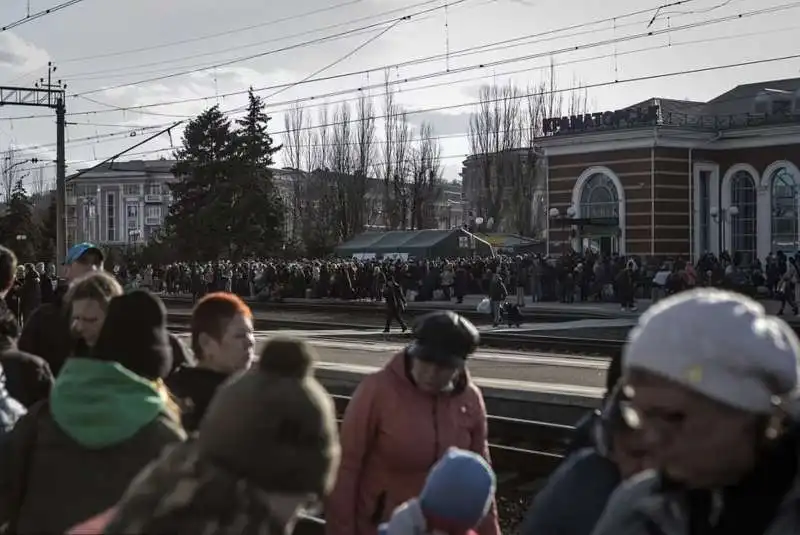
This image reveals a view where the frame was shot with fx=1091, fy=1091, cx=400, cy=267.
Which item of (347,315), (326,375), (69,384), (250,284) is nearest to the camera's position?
(69,384)

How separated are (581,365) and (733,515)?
15.4 metres

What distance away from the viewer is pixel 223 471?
2154mm

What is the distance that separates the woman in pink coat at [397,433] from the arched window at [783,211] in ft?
141

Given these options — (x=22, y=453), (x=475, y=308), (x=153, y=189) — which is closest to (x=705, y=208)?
(x=475, y=308)

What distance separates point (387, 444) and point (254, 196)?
56104 mm

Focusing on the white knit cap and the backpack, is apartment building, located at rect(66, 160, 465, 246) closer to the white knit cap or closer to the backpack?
the backpack

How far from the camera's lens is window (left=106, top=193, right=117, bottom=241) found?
115m

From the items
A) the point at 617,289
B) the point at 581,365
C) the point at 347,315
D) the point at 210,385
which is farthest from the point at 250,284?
the point at 210,385

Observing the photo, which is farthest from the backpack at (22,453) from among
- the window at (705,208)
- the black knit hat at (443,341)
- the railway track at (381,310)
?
the window at (705,208)

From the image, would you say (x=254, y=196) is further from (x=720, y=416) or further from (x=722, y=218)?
(x=720, y=416)

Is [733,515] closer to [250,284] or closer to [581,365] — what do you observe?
[581,365]

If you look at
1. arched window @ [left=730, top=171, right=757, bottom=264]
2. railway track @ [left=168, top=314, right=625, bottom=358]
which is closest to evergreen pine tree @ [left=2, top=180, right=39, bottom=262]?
arched window @ [left=730, top=171, right=757, bottom=264]

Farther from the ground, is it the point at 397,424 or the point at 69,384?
the point at 69,384

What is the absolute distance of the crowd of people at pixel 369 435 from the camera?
6.61ft
